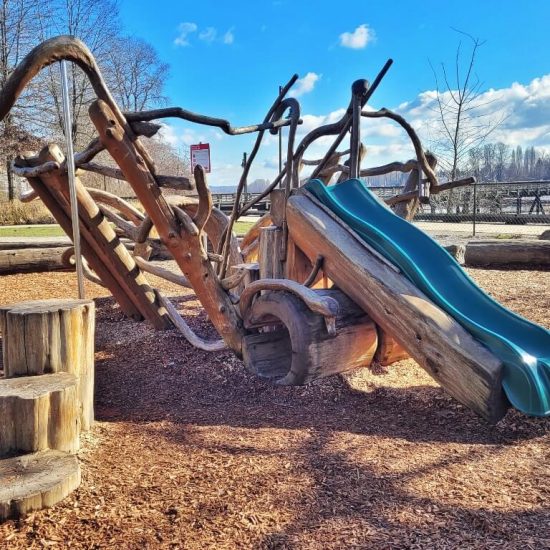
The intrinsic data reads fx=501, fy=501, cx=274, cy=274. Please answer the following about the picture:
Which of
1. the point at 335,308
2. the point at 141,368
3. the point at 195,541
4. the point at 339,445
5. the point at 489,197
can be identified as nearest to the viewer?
the point at 195,541

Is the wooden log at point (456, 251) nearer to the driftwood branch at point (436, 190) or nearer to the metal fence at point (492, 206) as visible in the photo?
the driftwood branch at point (436, 190)

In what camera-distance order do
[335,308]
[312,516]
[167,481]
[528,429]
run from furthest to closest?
[335,308] < [528,429] < [167,481] < [312,516]

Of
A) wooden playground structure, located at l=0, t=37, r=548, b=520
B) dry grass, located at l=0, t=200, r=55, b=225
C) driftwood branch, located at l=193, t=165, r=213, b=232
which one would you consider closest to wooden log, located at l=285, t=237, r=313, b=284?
wooden playground structure, located at l=0, t=37, r=548, b=520

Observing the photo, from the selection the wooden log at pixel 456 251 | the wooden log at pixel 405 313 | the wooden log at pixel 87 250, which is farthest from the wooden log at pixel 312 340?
the wooden log at pixel 456 251

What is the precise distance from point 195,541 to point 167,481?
1.40 ft

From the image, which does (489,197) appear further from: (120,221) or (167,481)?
(167,481)

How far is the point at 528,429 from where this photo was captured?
2.61 m

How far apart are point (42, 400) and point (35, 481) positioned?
1.15 feet

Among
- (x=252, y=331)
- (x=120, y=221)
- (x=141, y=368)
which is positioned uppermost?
(x=120, y=221)

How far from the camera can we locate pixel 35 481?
1.86 metres

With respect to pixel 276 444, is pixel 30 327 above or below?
above

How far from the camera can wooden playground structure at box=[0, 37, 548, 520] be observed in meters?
2.80

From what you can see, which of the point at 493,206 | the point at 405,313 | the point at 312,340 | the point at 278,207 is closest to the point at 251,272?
the point at 278,207

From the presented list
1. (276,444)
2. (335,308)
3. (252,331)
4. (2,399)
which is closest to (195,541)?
(276,444)
